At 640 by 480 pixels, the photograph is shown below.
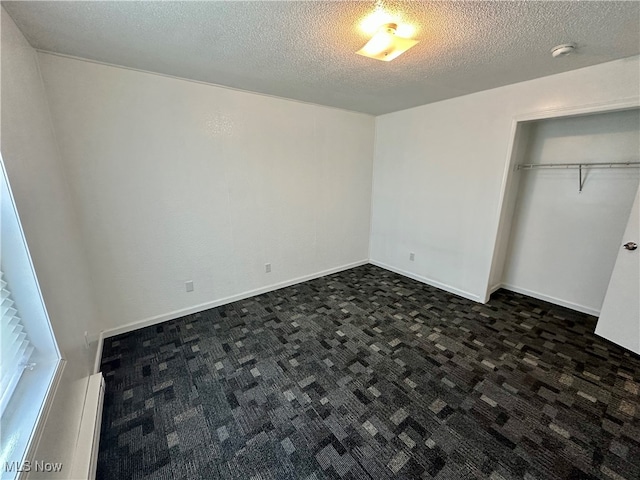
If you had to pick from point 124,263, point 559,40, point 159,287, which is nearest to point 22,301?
point 124,263

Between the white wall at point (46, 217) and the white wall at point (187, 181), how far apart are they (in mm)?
258

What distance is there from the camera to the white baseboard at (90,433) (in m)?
1.30

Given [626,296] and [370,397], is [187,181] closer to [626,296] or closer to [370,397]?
[370,397]

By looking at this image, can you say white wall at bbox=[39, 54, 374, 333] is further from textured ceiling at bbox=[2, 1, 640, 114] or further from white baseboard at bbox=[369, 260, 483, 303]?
white baseboard at bbox=[369, 260, 483, 303]

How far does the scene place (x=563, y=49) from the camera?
1.86m

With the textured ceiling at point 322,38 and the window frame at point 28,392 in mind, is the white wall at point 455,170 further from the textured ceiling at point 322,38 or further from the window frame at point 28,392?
the window frame at point 28,392

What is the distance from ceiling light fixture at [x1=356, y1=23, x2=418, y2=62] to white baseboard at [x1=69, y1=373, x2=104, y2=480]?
280 cm

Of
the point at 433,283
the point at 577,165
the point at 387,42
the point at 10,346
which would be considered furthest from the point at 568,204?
the point at 10,346

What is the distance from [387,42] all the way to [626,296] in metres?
2.96

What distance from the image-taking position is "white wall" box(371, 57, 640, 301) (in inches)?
93.6

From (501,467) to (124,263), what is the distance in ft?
10.7

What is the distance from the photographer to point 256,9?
1.46 metres

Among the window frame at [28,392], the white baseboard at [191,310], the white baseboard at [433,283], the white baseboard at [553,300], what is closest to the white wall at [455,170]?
the white baseboard at [433,283]

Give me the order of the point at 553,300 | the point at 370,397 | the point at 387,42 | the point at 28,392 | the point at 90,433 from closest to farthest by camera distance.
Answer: the point at 28,392 → the point at 90,433 → the point at 387,42 → the point at 370,397 → the point at 553,300
